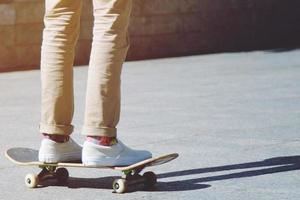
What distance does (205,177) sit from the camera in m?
4.96

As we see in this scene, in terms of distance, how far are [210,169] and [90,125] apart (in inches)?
34.5

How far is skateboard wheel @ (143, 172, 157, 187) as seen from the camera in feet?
15.1

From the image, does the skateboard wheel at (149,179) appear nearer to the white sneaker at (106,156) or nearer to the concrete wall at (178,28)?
the white sneaker at (106,156)

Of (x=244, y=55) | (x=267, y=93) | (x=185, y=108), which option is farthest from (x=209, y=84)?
(x=244, y=55)

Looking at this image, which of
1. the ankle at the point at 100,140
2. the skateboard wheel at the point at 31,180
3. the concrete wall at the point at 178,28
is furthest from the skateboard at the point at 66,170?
the concrete wall at the point at 178,28

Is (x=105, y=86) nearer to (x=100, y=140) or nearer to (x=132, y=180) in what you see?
(x=100, y=140)

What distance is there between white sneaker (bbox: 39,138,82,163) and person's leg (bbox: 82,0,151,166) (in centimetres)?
17

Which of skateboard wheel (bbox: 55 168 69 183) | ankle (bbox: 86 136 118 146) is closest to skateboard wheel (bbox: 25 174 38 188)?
skateboard wheel (bbox: 55 168 69 183)

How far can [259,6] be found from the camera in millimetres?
15508

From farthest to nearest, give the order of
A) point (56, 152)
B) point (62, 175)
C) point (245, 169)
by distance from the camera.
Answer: point (245, 169), point (62, 175), point (56, 152)

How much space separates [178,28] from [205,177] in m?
9.59

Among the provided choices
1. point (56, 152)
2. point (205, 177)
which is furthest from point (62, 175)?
point (205, 177)

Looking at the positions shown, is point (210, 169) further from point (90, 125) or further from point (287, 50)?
point (287, 50)

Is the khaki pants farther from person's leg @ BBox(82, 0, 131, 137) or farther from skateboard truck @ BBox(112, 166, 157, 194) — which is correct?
skateboard truck @ BBox(112, 166, 157, 194)
